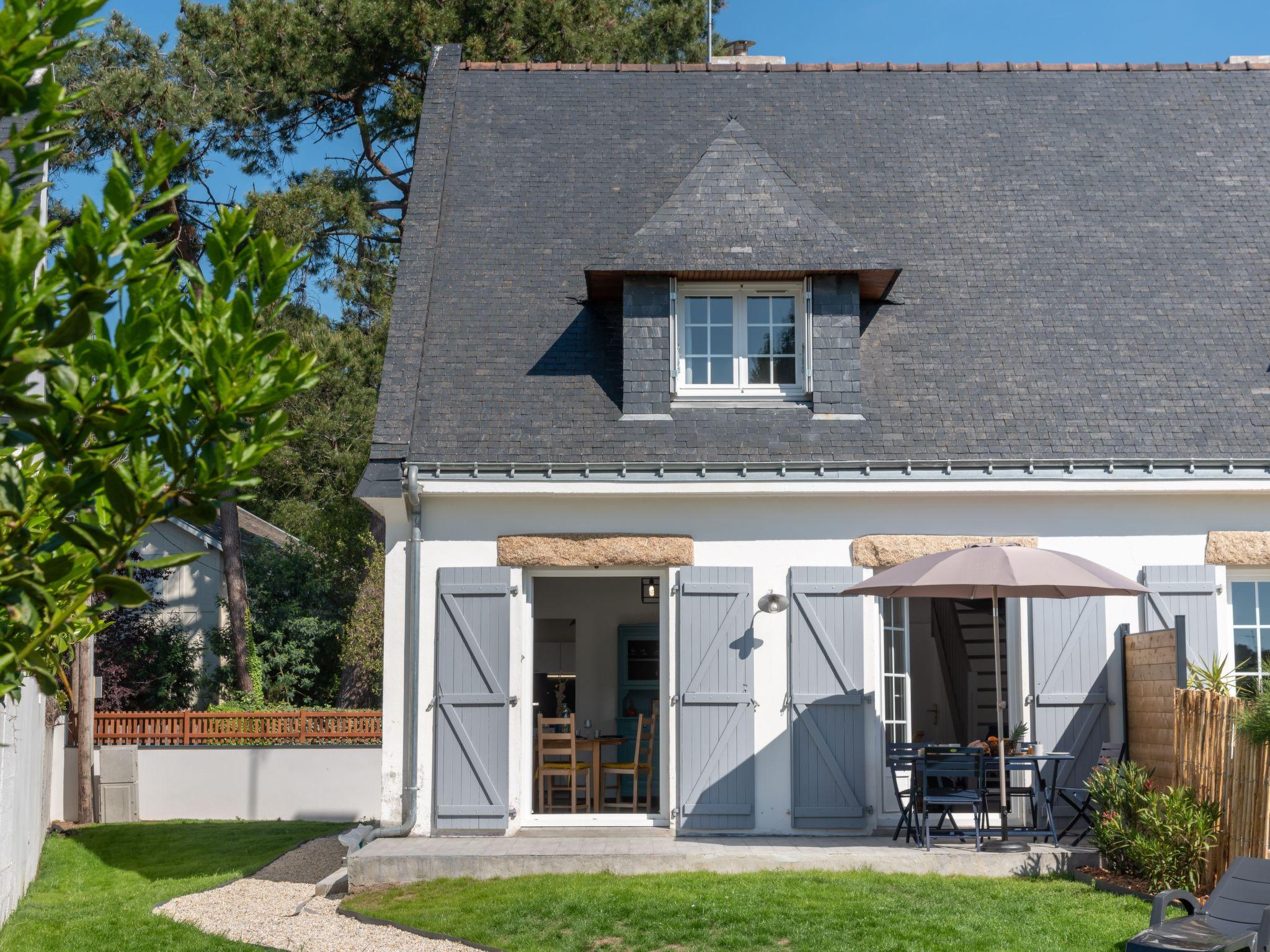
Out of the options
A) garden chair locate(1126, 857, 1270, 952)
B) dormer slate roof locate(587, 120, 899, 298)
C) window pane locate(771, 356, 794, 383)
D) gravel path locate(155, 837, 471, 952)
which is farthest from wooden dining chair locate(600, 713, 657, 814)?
garden chair locate(1126, 857, 1270, 952)

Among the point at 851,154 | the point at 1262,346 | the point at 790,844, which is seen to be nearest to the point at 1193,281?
the point at 1262,346

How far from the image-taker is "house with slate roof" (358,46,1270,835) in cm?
1013

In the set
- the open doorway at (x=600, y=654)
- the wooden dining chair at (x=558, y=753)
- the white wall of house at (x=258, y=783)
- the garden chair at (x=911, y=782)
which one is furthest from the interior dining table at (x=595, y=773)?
A: the white wall of house at (x=258, y=783)

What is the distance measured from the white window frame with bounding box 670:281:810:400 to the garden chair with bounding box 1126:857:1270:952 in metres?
5.21

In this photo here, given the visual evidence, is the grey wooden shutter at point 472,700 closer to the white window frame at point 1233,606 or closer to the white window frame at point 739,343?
the white window frame at point 739,343

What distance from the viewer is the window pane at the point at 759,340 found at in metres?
11.2

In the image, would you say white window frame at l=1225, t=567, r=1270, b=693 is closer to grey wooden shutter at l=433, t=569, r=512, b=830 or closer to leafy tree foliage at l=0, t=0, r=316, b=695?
grey wooden shutter at l=433, t=569, r=512, b=830

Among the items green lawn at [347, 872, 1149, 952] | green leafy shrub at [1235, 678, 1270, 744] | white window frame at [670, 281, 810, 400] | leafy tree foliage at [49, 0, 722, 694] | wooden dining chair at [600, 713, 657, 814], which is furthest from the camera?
leafy tree foliage at [49, 0, 722, 694]

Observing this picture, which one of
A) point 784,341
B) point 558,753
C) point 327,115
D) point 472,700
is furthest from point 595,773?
point 327,115

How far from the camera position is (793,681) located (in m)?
10.1

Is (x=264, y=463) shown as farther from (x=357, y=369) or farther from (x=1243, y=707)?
(x=1243, y=707)

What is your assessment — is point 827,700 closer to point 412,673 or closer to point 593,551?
point 593,551

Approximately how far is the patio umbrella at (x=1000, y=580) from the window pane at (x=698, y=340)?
271 centimetres

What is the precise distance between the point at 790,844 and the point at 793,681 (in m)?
1.19
